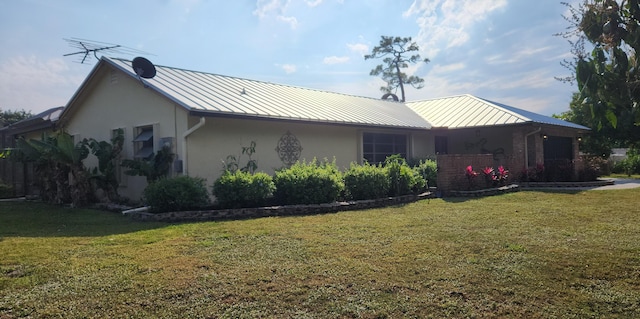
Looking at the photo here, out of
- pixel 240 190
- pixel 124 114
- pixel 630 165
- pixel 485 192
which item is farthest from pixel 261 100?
pixel 630 165

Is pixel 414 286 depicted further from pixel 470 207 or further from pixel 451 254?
pixel 470 207

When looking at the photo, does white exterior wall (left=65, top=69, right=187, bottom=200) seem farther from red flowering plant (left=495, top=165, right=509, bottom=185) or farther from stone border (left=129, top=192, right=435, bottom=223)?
→ red flowering plant (left=495, top=165, right=509, bottom=185)

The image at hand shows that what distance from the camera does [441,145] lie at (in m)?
20.5

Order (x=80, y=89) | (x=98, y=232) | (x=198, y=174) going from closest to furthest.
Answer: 1. (x=98, y=232)
2. (x=198, y=174)
3. (x=80, y=89)

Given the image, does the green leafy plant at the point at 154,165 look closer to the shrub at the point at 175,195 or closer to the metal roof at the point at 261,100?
the shrub at the point at 175,195

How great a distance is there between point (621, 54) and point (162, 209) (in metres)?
8.57

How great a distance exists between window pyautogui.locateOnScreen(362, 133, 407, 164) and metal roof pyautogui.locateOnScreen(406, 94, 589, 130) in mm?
2036

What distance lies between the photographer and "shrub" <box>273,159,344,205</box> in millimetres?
10484

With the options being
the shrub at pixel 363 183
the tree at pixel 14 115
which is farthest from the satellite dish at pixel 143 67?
the tree at pixel 14 115

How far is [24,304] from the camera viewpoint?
3914 mm

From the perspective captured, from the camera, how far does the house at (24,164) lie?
15.8m

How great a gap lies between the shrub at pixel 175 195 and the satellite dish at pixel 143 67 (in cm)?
407

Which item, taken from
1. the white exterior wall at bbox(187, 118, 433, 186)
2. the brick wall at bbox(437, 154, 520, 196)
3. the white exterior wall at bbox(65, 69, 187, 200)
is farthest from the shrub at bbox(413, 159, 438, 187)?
the white exterior wall at bbox(65, 69, 187, 200)

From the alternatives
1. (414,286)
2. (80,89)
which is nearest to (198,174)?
(80,89)
